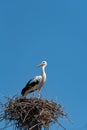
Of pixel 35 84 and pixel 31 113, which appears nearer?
pixel 31 113

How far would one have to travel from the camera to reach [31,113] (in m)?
17.0

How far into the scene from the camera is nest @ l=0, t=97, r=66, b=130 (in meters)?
16.7

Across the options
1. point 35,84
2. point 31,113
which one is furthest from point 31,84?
point 31,113

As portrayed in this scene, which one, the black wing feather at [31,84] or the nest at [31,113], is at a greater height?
the black wing feather at [31,84]

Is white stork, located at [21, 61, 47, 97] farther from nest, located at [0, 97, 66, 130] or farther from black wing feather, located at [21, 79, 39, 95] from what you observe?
nest, located at [0, 97, 66, 130]

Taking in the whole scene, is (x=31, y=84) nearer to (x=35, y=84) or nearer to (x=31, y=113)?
(x=35, y=84)

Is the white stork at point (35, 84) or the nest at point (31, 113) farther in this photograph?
the white stork at point (35, 84)

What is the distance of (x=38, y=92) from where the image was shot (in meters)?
21.2

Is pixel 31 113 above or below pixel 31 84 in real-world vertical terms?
below

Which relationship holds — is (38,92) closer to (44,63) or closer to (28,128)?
(44,63)

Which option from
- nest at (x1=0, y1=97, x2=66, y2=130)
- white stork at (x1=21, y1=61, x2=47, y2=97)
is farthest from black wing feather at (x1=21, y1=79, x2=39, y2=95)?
nest at (x1=0, y1=97, x2=66, y2=130)

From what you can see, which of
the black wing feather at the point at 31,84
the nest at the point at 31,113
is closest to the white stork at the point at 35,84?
the black wing feather at the point at 31,84

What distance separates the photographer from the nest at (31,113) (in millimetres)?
16672

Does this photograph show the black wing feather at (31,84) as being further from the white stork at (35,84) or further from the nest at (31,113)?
the nest at (31,113)
